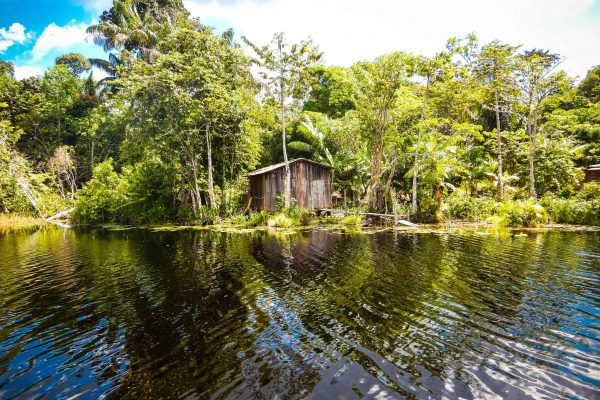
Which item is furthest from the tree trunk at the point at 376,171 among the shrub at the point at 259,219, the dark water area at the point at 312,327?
the dark water area at the point at 312,327

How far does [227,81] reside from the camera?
25.3 meters

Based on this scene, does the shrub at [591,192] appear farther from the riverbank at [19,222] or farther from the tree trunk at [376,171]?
the riverbank at [19,222]

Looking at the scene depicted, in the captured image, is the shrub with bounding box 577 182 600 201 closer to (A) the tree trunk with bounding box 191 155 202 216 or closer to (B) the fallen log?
(A) the tree trunk with bounding box 191 155 202 216

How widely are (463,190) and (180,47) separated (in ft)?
89.9

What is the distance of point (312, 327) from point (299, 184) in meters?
18.8

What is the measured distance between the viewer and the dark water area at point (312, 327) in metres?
4.56

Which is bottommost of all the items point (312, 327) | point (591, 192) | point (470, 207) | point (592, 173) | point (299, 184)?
point (312, 327)

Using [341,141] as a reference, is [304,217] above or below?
below

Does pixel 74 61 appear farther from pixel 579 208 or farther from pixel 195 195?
pixel 579 208

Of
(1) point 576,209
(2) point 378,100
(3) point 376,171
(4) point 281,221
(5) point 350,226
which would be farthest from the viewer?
(3) point 376,171

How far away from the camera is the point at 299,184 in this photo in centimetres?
2477

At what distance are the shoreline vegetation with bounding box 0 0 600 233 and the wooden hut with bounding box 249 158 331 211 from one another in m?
1.34

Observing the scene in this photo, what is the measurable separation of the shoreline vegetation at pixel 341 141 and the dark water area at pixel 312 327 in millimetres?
11004

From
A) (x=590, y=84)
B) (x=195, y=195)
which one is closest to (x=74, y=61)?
(x=195, y=195)
